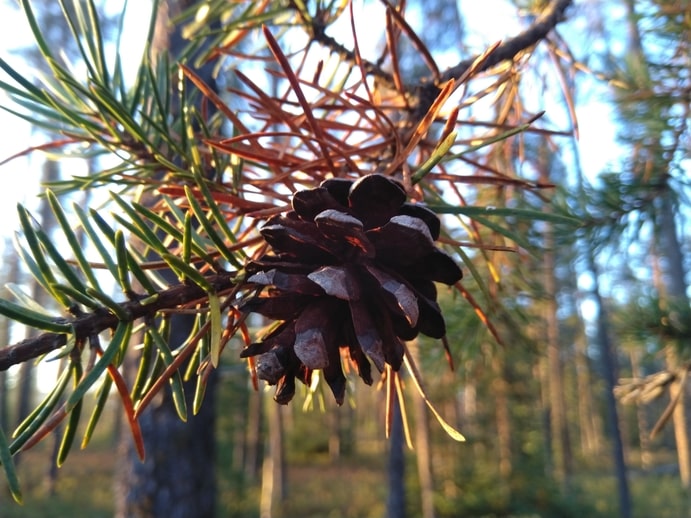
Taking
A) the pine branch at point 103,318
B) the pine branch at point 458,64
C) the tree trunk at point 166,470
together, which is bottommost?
the tree trunk at point 166,470

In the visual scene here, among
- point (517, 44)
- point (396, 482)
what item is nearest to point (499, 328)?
point (517, 44)

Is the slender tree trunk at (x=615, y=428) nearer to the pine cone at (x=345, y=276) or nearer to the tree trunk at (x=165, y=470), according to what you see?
the tree trunk at (x=165, y=470)

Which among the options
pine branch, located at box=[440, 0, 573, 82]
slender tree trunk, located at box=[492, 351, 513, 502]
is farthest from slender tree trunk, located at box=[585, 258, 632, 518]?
pine branch, located at box=[440, 0, 573, 82]

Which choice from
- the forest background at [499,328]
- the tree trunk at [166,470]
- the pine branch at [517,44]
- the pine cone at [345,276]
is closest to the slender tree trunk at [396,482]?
the forest background at [499,328]

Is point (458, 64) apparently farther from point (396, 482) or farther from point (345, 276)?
point (396, 482)

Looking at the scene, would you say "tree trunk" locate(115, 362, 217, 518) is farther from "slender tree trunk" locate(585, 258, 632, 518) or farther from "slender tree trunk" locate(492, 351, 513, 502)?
"slender tree trunk" locate(492, 351, 513, 502)

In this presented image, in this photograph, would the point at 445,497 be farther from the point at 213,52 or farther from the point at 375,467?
the point at 213,52

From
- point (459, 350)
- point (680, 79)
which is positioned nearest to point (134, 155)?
point (459, 350)
